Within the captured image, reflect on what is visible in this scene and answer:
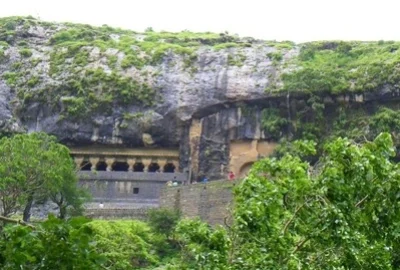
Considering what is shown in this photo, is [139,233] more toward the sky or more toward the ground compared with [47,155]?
more toward the ground

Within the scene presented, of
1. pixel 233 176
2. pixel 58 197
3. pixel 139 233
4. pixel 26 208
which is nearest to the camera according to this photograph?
pixel 139 233

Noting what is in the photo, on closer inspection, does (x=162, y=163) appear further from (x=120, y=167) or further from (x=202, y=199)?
(x=202, y=199)

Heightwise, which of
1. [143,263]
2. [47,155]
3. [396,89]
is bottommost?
[143,263]

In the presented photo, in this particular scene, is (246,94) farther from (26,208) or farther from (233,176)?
(26,208)

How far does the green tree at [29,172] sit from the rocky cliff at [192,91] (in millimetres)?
8165

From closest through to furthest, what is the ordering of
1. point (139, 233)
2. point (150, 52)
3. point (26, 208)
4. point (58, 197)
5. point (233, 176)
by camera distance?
point (139, 233)
point (26, 208)
point (58, 197)
point (233, 176)
point (150, 52)

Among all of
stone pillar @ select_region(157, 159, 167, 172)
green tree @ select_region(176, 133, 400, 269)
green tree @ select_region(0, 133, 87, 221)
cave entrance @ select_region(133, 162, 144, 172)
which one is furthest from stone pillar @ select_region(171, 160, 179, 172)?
green tree @ select_region(176, 133, 400, 269)

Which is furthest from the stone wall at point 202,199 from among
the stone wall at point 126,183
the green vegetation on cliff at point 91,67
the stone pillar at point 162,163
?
the green vegetation on cliff at point 91,67

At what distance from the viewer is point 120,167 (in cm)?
3825

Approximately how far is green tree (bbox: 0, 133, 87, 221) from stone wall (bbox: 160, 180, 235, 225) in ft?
12.6

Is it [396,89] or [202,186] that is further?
[396,89]

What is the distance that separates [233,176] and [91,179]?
19.9 ft

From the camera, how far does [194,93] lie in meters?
36.3

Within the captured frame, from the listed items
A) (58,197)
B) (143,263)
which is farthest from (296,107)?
(143,263)
